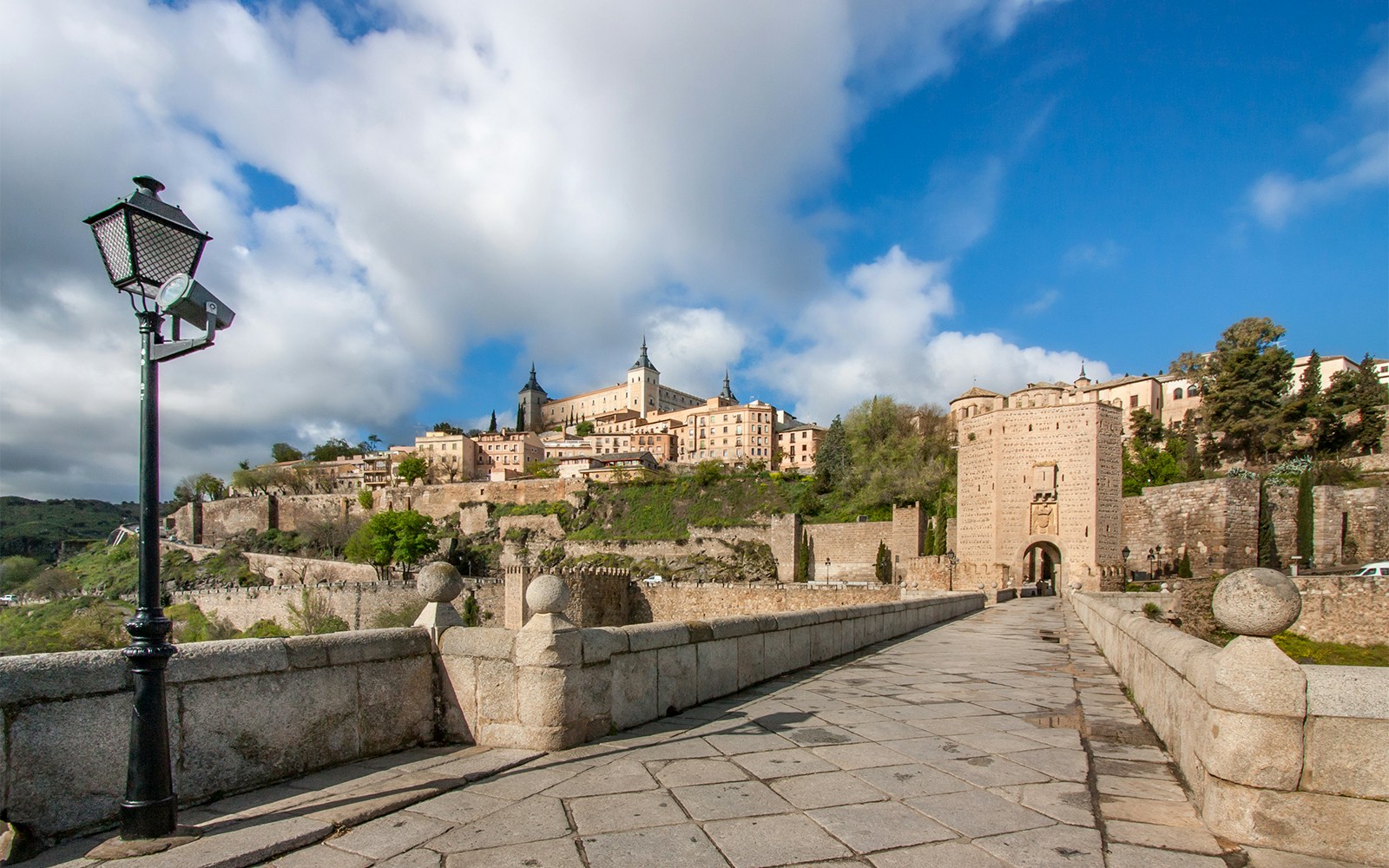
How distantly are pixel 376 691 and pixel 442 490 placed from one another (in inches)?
2940

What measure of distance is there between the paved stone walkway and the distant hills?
117406mm

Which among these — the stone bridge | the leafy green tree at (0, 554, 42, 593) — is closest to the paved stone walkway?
the stone bridge

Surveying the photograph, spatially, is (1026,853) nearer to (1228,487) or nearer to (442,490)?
(1228,487)

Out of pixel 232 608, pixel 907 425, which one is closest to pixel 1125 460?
pixel 907 425

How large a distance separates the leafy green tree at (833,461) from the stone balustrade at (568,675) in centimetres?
4748

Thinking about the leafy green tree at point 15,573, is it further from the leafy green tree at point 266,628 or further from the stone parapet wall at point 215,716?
the stone parapet wall at point 215,716

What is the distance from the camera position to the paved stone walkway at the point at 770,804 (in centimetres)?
282

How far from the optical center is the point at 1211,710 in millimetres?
3049

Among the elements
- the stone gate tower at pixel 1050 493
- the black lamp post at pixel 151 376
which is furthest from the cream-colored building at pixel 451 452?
the black lamp post at pixel 151 376

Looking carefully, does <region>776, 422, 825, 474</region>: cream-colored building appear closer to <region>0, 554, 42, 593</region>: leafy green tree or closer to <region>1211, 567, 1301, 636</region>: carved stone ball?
<region>0, 554, 42, 593</region>: leafy green tree

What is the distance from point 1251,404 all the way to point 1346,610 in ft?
80.0

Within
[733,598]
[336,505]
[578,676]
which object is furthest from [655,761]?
[336,505]

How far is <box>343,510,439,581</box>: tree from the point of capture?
57406 millimetres

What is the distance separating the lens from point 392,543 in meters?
58.3
